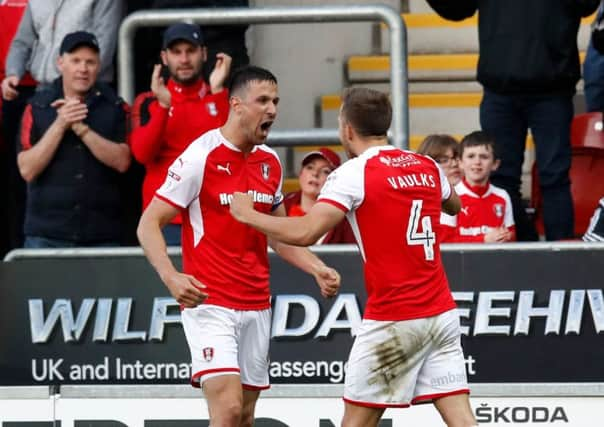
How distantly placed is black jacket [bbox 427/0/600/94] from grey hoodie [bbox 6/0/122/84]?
2381 mm

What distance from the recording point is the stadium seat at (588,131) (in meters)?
10.6

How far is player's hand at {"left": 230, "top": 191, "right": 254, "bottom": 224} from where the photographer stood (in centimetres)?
697

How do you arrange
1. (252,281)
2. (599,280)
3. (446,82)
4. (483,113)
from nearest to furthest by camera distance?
(252,281), (599,280), (483,113), (446,82)

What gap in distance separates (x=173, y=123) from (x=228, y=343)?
2.09m

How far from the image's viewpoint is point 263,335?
7656mm

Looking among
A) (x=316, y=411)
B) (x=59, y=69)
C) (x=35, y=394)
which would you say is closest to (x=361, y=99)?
(x=316, y=411)

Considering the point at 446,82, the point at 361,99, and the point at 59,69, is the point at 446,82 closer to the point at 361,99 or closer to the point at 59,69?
the point at 59,69

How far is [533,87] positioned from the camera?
945 centimetres

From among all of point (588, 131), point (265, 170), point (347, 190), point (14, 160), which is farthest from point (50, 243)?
point (588, 131)

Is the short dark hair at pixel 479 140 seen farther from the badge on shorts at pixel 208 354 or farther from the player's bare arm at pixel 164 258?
the badge on shorts at pixel 208 354

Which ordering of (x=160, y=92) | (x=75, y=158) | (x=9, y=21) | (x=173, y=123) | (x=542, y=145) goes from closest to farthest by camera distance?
(x=160, y=92) < (x=173, y=123) < (x=75, y=158) < (x=542, y=145) < (x=9, y=21)

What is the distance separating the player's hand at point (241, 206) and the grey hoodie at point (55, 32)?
3074mm

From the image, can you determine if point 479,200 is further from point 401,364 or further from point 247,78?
point 401,364

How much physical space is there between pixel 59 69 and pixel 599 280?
357 cm
